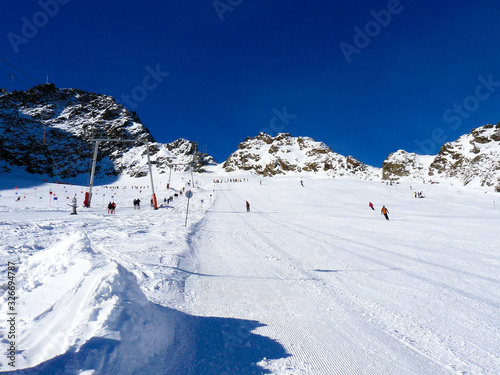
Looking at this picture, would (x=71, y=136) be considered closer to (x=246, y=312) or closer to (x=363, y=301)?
(x=246, y=312)

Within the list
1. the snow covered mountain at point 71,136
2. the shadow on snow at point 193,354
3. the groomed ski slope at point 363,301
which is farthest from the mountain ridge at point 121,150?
the shadow on snow at point 193,354

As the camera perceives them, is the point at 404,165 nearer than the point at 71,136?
Yes

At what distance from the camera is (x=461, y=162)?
122125 mm

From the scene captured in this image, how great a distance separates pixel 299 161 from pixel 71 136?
15503 cm

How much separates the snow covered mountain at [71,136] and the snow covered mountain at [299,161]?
3082 cm

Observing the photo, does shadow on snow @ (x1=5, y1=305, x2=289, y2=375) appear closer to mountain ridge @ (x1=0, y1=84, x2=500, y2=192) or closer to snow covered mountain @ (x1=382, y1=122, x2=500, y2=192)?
snow covered mountain @ (x1=382, y1=122, x2=500, y2=192)

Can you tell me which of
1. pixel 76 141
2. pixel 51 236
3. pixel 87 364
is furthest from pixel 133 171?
pixel 87 364

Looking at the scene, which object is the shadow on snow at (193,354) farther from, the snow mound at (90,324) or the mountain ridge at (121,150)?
the mountain ridge at (121,150)

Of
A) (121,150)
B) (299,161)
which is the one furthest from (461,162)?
(121,150)

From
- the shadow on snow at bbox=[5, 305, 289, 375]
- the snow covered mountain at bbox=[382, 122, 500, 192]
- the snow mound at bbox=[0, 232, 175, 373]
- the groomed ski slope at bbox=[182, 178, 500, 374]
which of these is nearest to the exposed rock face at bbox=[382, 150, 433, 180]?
the snow covered mountain at bbox=[382, 122, 500, 192]

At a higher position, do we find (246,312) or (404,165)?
(404,165)

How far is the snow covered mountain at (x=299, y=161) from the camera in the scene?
164m

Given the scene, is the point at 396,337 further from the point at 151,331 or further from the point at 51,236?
the point at 51,236

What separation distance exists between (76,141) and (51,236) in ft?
610
